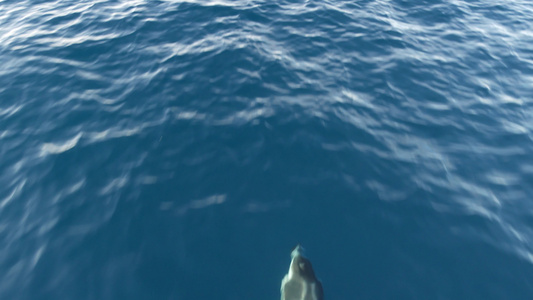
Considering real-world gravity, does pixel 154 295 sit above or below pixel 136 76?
below

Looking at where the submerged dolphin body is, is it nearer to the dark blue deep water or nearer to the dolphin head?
the dolphin head

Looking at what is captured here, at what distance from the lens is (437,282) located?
9.18 m

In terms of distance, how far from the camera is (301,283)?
8742 mm

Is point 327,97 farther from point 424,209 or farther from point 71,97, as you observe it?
point 71,97

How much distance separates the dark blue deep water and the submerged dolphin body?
0.41 meters

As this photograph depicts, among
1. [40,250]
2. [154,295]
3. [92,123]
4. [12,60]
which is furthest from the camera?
[12,60]

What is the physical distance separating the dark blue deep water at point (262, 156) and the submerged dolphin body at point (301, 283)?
41 cm

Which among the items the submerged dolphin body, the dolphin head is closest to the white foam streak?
the dolphin head

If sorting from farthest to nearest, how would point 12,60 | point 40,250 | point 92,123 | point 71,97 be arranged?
1. point 12,60
2. point 71,97
3. point 92,123
4. point 40,250

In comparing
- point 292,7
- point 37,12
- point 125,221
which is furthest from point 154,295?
point 37,12

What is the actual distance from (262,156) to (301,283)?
5118 mm

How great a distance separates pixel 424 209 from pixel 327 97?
6.37 m

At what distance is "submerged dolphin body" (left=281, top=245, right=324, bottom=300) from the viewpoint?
850 centimetres

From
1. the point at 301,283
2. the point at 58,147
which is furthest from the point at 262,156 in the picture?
the point at 58,147
